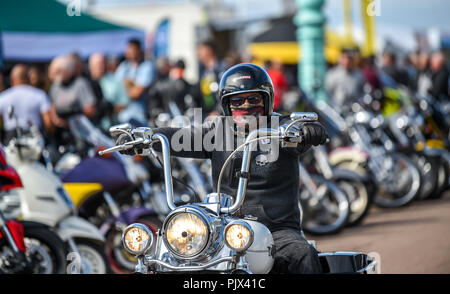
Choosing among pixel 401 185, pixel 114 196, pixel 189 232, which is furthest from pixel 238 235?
pixel 401 185

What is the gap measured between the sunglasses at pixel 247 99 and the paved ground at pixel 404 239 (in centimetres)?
278

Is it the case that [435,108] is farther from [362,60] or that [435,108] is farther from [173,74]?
[173,74]

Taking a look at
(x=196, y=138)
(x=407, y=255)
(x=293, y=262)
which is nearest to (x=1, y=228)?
(x=196, y=138)

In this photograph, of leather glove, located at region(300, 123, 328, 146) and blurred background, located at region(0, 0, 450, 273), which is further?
blurred background, located at region(0, 0, 450, 273)

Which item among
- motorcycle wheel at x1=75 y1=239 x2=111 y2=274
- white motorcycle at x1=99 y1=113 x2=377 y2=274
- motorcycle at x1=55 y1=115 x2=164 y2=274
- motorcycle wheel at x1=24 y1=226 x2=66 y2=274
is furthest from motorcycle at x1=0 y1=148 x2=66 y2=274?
white motorcycle at x1=99 y1=113 x2=377 y2=274

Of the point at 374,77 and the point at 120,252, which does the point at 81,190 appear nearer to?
the point at 120,252

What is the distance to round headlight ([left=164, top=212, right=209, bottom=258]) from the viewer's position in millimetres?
3461

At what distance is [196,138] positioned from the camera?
4.60 metres

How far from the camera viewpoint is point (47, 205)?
636cm

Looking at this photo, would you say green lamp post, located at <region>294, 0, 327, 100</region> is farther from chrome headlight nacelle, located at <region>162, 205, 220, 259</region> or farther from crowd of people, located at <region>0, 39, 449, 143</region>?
chrome headlight nacelle, located at <region>162, 205, 220, 259</region>

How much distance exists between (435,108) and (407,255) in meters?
5.78

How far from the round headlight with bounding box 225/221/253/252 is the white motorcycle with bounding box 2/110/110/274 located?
9.09ft

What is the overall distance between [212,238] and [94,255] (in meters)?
3.02
